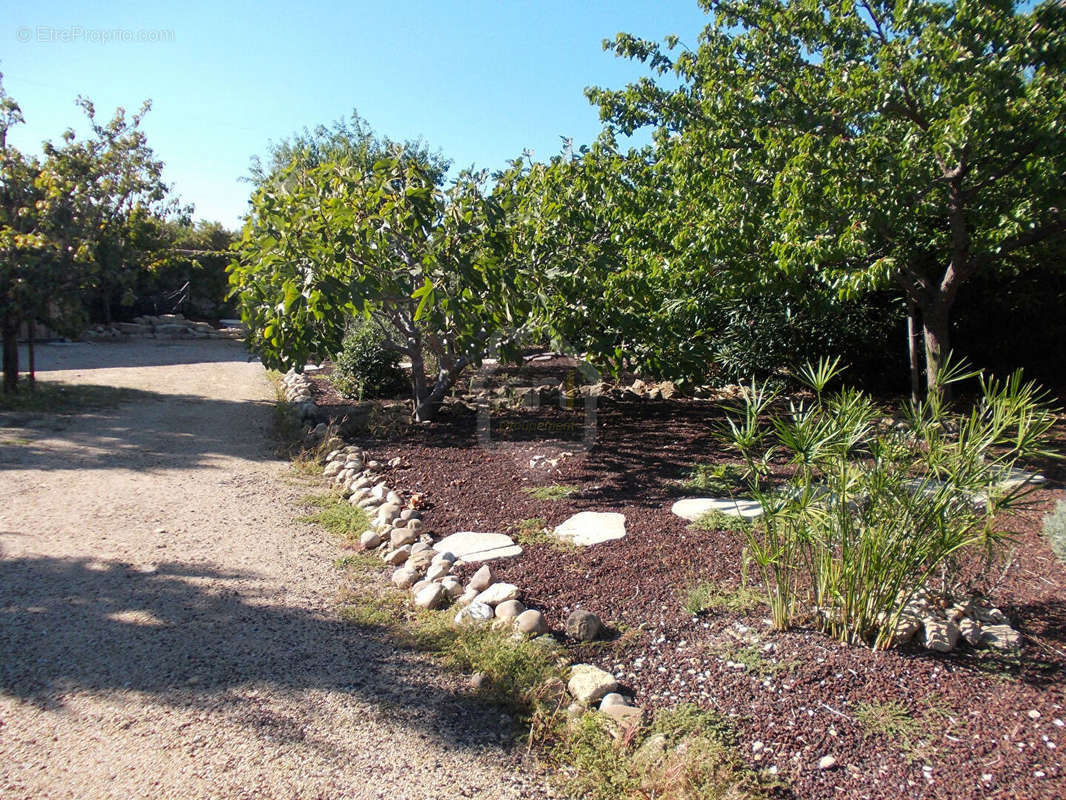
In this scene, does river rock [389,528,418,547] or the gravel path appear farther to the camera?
river rock [389,528,418,547]

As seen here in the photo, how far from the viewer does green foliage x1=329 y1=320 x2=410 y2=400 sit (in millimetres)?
9367

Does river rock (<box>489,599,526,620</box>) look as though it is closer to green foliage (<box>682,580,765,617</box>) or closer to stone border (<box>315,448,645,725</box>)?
stone border (<box>315,448,645,725</box>)

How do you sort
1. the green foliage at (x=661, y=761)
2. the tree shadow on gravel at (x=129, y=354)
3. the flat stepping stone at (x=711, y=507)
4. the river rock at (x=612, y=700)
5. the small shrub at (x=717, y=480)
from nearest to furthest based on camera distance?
→ the green foliage at (x=661, y=761)
the river rock at (x=612, y=700)
the flat stepping stone at (x=711, y=507)
the small shrub at (x=717, y=480)
the tree shadow on gravel at (x=129, y=354)

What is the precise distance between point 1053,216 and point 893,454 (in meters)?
3.66

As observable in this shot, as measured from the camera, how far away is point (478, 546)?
4391 mm

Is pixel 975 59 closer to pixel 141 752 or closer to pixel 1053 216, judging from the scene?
pixel 1053 216

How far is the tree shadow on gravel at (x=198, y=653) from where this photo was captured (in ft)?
9.24

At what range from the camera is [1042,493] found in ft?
16.1

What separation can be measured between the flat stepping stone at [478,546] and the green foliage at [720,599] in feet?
3.75

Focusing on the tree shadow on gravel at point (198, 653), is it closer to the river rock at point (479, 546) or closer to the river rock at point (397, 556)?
the river rock at point (397, 556)

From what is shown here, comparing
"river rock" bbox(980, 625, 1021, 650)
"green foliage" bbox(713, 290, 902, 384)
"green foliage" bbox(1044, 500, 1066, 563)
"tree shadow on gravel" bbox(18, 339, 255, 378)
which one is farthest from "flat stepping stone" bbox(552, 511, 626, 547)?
"tree shadow on gravel" bbox(18, 339, 255, 378)

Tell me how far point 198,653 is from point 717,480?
3594 millimetres

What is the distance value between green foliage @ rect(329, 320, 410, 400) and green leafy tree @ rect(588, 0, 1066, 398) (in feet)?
15.0

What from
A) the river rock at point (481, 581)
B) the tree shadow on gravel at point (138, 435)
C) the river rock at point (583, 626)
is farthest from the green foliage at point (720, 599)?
the tree shadow on gravel at point (138, 435)
